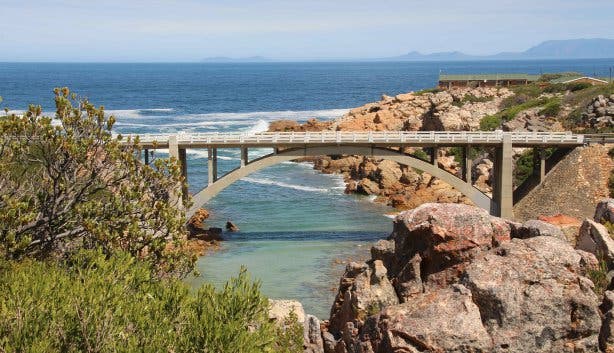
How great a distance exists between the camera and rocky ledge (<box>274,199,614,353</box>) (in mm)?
16656

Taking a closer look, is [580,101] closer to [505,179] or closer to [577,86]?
[577,86]

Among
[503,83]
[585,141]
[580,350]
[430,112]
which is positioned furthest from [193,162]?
[580,350]

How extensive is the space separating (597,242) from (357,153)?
2662 centimetres

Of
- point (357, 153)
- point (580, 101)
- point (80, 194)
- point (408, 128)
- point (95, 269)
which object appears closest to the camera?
point (95, 269)

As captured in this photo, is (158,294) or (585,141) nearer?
(158,294)

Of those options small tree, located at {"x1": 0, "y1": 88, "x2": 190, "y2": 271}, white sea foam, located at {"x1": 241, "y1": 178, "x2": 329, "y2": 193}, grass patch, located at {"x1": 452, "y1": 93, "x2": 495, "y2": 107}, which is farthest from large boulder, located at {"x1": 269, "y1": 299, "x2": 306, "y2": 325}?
grass patch, located at {"x1": 452, "y1": 93, "x2": 495, "y2": 107}

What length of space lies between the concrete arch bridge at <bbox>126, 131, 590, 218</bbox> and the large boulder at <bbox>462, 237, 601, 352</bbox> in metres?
28.9

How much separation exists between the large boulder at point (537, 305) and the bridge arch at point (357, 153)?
29.2 m

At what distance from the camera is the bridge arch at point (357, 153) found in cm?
4616

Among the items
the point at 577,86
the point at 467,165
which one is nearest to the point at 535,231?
the point at 467,165

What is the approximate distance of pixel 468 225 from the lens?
2120 cm

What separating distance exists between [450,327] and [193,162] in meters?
61.3

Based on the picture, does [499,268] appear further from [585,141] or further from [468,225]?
[585,141]

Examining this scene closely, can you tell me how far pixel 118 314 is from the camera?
1482cm
